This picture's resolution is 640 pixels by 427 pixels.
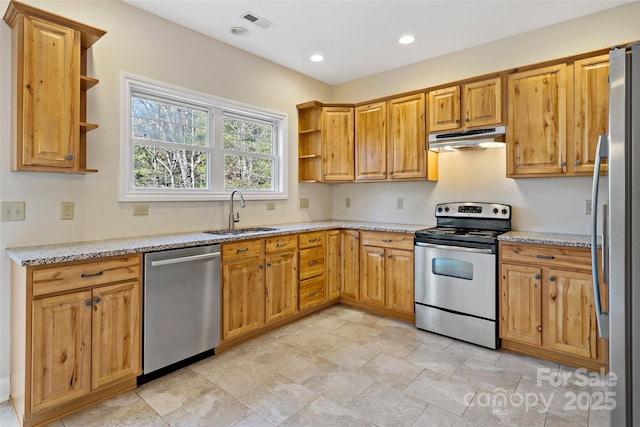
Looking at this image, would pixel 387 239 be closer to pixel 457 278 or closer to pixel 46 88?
pixel 457 278

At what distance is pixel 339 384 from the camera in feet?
7.77

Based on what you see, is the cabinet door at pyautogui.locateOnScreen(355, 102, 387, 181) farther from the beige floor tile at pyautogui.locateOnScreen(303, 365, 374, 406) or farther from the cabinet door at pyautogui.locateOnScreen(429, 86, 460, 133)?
the beige floor tile at pyautogui.locateOnScreen(303, 365, 374, 406)

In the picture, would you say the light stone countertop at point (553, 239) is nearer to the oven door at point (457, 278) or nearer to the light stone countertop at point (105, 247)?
the oven door at point (457, 278)

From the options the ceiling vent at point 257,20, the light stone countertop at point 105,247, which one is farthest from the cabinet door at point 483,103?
the light stone countertop at point 105,247

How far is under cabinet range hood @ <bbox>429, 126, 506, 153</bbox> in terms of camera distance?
3098 millimetres

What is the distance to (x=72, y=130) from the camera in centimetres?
221

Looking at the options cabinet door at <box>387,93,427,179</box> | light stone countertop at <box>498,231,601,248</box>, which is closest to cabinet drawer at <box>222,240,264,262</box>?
cabinet door at <box>387,93,427,179</box>

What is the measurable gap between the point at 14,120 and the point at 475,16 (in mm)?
3558

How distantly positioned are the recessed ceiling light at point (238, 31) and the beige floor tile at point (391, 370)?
3104mm

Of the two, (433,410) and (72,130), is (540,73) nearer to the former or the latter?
(433,410)

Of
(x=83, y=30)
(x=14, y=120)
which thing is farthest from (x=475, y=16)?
(x=14, y=120)

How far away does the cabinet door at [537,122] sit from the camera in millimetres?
2791

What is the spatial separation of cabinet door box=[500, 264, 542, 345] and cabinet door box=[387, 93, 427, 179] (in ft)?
4.35

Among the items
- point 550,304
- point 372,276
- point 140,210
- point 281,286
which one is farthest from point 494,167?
point 140,210
